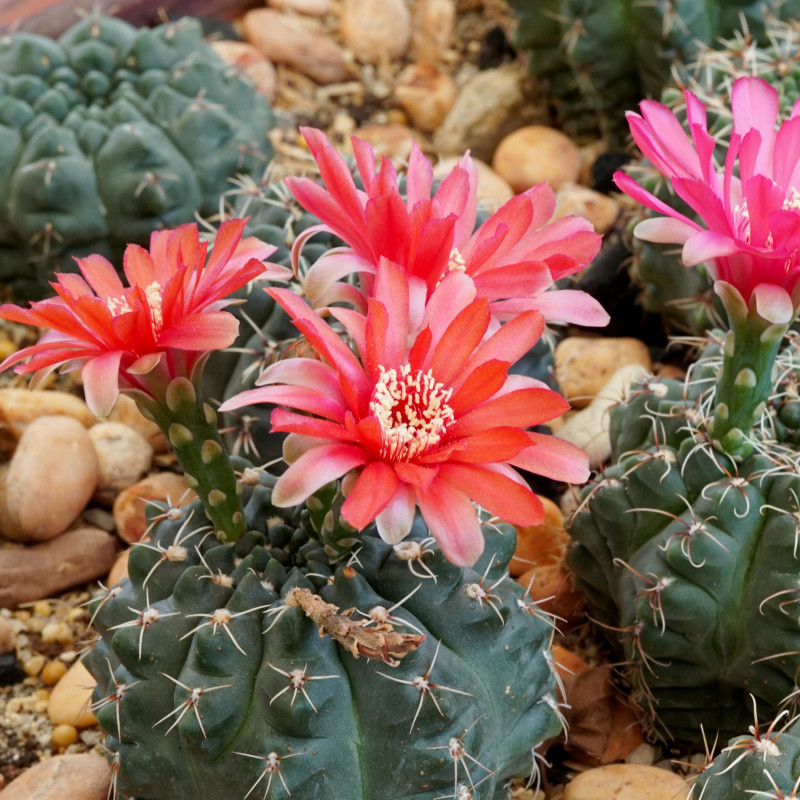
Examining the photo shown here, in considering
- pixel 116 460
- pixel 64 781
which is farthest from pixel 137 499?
pixel 64 781

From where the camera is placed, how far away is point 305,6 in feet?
11.1

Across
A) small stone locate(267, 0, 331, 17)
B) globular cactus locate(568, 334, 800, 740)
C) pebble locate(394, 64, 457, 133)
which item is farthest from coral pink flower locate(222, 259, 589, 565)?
small stone locate(267, 0, 331, 17)

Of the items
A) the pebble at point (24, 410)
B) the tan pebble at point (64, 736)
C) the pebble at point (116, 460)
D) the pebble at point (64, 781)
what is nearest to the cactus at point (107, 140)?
the pebble at point (24, 410)

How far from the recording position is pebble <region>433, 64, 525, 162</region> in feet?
9.73

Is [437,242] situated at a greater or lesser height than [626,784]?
greater

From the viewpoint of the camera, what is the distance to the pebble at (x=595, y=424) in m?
2.07

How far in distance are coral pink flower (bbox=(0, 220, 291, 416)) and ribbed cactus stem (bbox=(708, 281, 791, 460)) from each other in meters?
0.55

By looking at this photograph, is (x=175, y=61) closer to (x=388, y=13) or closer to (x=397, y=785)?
(x=388, y=13)

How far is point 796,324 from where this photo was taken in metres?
1.94

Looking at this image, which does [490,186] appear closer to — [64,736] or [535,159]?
[535,159]

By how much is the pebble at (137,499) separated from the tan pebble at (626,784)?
0.90 metres

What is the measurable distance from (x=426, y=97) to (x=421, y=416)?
2.20 metres

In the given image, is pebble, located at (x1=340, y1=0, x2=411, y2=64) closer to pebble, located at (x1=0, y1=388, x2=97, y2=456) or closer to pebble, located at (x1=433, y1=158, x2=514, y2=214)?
pebble, located at (x1=433, y1=158, x2=514, y2=214)

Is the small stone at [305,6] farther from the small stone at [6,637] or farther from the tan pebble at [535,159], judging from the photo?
the small stone at [6,637]
